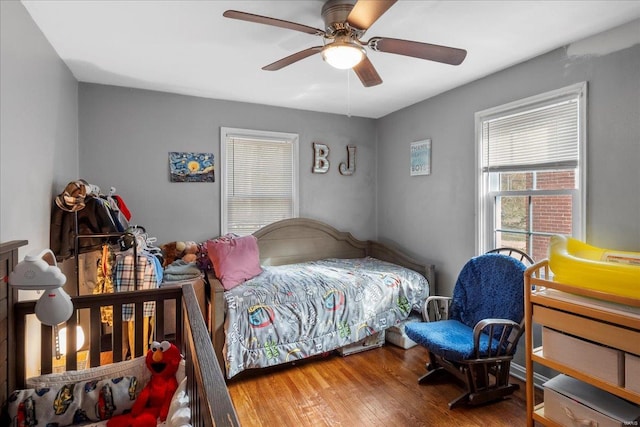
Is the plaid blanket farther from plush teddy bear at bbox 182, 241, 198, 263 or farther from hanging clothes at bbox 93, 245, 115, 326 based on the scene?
plush teddy bear at bbox 182, 241, 198, 263

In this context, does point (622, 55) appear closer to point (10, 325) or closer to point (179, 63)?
point (179, 63)

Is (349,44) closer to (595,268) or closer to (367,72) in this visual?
(367,72)

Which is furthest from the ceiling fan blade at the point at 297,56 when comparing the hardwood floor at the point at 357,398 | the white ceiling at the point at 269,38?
the hardwood floor at the point at 357,398

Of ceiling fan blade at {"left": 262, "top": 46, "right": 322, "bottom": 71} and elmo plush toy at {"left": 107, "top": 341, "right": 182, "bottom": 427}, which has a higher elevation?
ceiling fan blade at {"left": 262, "top": 46, "right": 322, "bottom": 71}

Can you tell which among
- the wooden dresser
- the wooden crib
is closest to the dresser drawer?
the wooden dresser

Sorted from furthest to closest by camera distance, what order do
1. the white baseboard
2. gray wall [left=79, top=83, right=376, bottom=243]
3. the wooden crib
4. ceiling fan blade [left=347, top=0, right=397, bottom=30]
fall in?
gray wall [left=79, top=83, right=376, bottom=243]
the white baseboard
ceiling fan blade [left=347, top=0, right=397, bottom=30]
the wooden crib

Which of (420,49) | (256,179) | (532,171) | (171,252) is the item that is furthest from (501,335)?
(171,252)

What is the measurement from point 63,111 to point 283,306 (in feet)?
7.35

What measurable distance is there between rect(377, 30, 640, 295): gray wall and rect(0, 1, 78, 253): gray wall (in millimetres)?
3207

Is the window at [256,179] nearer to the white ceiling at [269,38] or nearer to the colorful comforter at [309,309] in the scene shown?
the white ceiling at [269,38]

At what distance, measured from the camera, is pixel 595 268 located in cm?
168

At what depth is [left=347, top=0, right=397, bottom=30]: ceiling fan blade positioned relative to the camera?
1.41 m

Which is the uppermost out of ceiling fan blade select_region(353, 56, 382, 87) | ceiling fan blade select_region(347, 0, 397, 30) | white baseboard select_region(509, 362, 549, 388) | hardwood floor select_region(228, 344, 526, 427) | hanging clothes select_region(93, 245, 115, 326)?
ceiling fan blade select_region(347, 0, 397, 30)

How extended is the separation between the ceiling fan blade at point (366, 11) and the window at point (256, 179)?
89.3 inches
